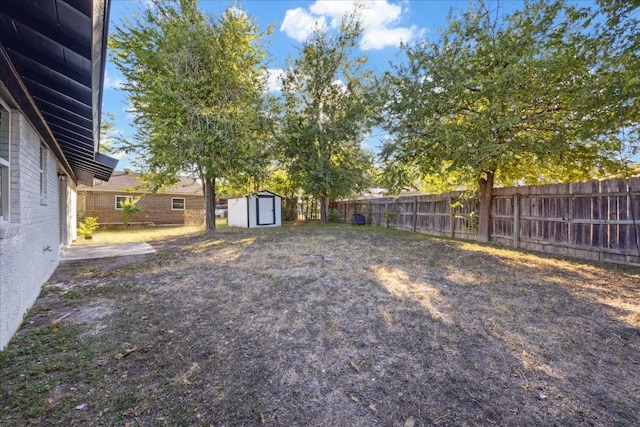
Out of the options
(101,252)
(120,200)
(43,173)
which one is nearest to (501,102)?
(43,173)

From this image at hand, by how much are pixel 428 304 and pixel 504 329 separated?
943mm

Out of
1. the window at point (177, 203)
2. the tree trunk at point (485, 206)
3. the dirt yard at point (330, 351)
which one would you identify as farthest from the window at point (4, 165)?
the window at point (177, 203)

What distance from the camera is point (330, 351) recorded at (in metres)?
2.79

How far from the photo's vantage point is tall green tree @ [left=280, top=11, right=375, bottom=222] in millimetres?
16484

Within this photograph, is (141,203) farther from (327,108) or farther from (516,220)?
(516,220)

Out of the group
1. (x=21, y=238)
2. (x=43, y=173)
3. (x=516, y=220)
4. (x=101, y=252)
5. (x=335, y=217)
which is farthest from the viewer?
(x=335, y=217)

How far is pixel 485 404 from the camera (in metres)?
2.05

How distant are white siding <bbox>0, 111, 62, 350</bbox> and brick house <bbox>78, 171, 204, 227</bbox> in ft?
38.0

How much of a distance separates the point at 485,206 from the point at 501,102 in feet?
11.0

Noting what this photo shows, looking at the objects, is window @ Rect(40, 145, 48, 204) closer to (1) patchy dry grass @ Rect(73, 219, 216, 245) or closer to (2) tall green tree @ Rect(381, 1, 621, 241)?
(1) patchy dry grass @ Rect(73, 219, 216, 245)

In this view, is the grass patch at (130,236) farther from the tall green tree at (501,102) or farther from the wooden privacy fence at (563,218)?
the wooden privacy fence at (563,218)

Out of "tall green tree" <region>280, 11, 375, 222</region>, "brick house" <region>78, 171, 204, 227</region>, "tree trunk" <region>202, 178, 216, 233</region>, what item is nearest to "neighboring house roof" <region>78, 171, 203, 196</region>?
"brick house" <region>78, 171, 204, 227</region>

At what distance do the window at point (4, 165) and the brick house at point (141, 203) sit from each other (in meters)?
12.7

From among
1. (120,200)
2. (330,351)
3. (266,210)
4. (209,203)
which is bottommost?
(330,351)
